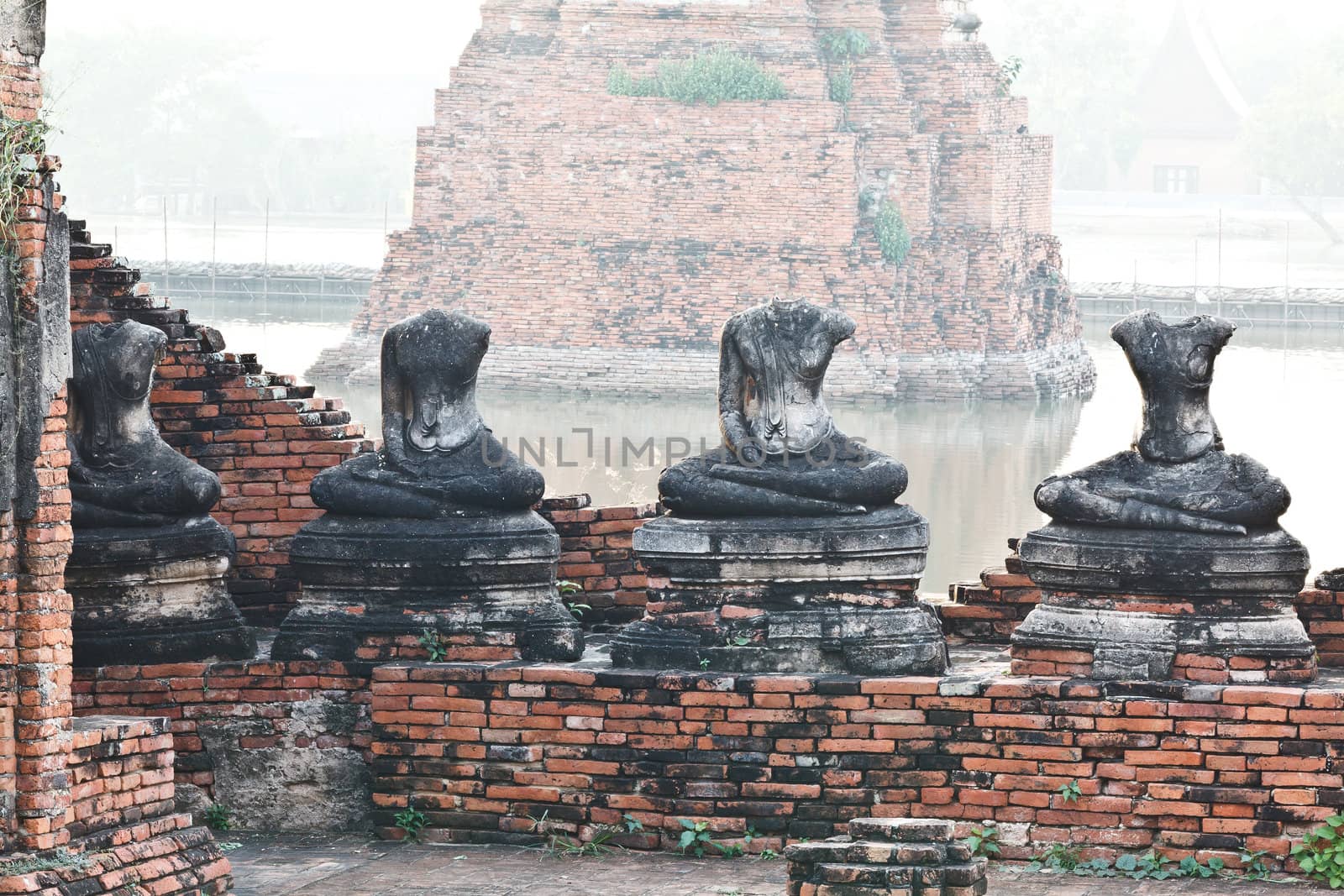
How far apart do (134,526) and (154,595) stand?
0.89 ft

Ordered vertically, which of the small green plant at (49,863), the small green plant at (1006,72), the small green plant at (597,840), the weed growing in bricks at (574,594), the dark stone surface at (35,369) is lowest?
the small green plant at (597,840)

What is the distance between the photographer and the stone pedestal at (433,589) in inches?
328

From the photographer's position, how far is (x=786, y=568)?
26.6 feet

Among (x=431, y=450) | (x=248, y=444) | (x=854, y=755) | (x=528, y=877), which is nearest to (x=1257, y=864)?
(x=854, y=755)

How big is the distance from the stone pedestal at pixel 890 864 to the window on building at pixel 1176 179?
5276cm

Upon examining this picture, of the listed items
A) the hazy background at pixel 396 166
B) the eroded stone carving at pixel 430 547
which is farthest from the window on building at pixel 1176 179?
the eroded stone carving at pixel 430 547

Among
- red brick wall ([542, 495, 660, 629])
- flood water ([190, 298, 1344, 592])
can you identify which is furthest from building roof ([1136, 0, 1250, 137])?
red brick wall ([542, 495, 660, 629])

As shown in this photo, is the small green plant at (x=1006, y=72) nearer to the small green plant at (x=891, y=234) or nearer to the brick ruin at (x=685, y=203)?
the brick ruin at (x=685, y=203)

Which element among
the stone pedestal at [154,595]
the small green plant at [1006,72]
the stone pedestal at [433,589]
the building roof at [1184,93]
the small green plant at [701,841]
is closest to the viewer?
the small green plant at [701,841]

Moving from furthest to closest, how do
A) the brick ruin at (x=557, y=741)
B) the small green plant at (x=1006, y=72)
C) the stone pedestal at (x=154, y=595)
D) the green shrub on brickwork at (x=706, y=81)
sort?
1. the small green plant at (x=1006, y=72)
2. the green shrub on brickwork at (x=706, y=81)
3. the stone pedestal at (x=154, y=595)
4. the brick ruin at (x=557, y=741)

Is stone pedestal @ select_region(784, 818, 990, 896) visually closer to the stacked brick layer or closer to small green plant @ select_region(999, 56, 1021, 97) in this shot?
the stacked brick layer

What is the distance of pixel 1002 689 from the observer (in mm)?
7770

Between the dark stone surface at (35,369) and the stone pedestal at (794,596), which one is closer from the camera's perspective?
the dark stone surface at (35,369)

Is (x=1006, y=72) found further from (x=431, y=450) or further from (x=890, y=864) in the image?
(x=890, y=864)
